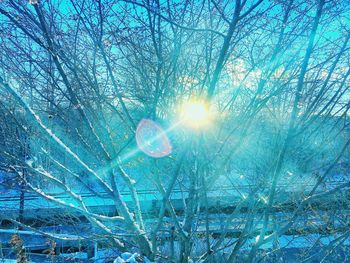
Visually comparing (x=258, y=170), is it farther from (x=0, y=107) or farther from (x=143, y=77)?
(x=0, y=107)

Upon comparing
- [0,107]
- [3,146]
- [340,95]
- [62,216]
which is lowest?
[62,216]

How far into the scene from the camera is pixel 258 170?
4.75 metres

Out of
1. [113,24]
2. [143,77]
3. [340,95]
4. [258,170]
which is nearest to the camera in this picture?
[340,95]

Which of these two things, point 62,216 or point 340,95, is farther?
point 62,216

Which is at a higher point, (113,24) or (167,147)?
(113,24)

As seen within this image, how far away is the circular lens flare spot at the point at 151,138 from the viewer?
325 centimetres

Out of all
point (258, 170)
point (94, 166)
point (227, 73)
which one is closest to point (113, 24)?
point (227, 73)

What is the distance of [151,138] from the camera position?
3.37 meters

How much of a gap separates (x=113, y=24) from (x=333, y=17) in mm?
1975

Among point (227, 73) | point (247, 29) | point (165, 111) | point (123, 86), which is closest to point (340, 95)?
point (247, 29)

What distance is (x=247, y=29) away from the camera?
286 cm

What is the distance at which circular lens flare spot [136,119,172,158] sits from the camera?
3.25 m

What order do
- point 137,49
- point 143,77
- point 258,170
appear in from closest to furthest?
point 137,49
point 143,77
point 258,170

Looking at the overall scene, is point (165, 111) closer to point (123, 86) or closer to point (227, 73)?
point (123, 86)
